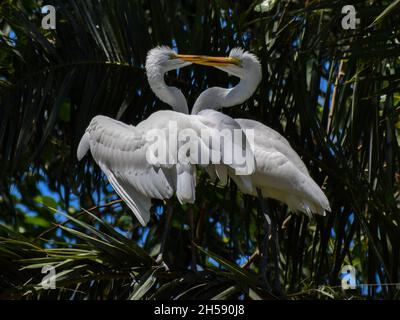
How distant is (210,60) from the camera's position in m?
4.70

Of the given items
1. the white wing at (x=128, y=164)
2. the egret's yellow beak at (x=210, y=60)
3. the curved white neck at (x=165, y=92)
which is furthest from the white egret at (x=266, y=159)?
the white wing at (x=128, y=164)

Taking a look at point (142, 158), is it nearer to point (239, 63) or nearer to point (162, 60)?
point (162, 60)

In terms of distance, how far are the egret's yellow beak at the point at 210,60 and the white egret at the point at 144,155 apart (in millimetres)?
135

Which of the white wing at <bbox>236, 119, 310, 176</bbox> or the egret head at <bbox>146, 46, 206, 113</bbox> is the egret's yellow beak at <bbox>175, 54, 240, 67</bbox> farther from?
the white wing at <bbox>236, 119, 310, 176</bbox>

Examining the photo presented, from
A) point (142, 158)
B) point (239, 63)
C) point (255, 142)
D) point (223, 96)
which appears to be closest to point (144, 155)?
point (142, 158)

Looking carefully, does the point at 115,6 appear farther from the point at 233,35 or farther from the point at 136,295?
the point at 136,295

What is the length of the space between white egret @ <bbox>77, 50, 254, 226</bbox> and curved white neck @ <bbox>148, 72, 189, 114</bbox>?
2 cm

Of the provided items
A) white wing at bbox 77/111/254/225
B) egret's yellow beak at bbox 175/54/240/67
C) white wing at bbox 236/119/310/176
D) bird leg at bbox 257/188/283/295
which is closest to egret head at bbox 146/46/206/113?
egret's yellow beak at bbox 175/54/240/67

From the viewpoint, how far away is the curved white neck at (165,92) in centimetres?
469

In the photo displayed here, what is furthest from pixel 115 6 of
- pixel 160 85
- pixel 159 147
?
pixel 159 147

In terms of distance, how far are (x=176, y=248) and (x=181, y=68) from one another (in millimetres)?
1410

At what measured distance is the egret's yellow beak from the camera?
15.4 ft

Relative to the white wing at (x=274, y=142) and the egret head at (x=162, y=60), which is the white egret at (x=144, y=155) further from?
the white wing at (x=274, y=142)

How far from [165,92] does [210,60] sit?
28cm
